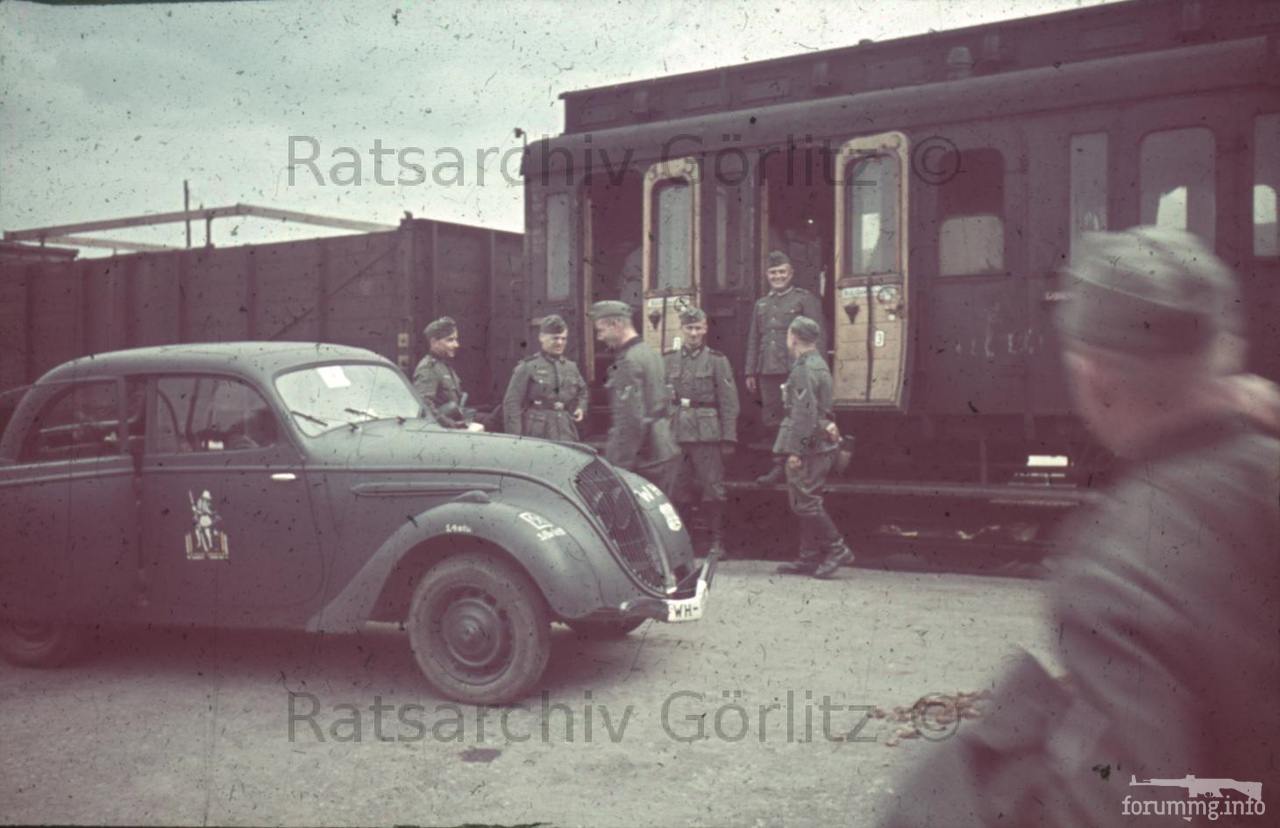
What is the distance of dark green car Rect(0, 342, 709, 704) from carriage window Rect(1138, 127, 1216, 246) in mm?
4292

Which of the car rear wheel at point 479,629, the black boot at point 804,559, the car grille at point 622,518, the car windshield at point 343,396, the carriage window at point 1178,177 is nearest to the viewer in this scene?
the car rear wheel at point 479,629

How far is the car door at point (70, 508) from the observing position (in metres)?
4.80

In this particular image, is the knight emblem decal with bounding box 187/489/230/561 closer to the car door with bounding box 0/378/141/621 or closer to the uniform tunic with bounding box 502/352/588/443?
the car door with bounding box 0/378/141/621

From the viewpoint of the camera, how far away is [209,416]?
198 inches

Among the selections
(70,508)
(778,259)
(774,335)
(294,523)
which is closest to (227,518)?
(294,523)

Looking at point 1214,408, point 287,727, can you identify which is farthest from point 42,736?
point 1214,408

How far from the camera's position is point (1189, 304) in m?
1.24

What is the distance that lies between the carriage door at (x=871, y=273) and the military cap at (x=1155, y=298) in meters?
6.67

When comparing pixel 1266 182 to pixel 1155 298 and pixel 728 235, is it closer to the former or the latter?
pixel 728 235

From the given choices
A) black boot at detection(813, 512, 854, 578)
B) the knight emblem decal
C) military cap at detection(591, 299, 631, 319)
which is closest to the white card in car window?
the knight emblem decal

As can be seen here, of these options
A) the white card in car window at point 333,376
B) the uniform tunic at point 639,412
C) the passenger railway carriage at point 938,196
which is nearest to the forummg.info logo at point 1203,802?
the white card in car window at point 333,376

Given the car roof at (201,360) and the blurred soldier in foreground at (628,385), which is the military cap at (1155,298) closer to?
the car roof at (201,360)

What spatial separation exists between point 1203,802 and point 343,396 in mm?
4712

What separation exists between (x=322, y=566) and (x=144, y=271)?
268 inches
